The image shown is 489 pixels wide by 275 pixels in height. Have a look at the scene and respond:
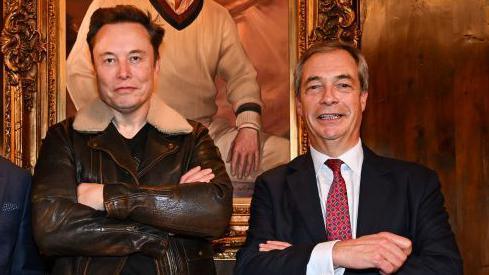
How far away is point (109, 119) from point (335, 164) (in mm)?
962

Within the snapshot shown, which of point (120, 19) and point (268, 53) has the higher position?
point (120, 19)

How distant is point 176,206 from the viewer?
2.74 metres

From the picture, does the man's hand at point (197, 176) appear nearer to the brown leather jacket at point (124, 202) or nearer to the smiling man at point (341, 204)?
the brown leather jacket at point (124, 202)

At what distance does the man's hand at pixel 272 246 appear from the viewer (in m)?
2.73

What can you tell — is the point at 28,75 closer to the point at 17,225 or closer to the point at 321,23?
the point at 17,225

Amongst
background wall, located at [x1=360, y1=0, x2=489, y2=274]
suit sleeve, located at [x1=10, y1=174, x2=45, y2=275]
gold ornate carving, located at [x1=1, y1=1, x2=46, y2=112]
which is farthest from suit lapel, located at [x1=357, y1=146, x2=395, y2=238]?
gold ornate carving, located at [x1=1, y1=1, x2=46, y2=112]

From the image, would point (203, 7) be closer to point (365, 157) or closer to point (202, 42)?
point (202, 42)

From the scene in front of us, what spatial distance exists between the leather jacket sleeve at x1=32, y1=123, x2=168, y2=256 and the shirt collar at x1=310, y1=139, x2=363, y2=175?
2.30 ft

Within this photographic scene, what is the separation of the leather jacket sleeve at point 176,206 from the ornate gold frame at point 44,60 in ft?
5.06

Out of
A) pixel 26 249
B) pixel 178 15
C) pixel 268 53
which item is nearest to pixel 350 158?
pixel 26 249

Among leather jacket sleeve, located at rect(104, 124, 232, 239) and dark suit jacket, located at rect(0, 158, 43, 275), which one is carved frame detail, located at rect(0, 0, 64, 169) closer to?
dark suit jacket, located at rect(0, 158, 43, 275)

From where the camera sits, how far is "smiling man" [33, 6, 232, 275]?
272cm

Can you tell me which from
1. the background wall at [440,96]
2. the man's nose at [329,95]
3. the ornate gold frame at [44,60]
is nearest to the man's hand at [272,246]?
the man's nose at [329,95]

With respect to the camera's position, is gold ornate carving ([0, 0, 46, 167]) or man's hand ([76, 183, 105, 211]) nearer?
man's hand ([76, 183, 105, 211])
